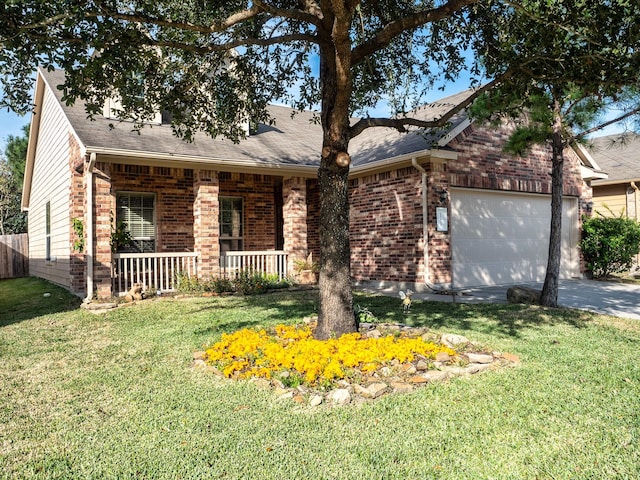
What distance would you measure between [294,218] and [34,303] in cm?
598

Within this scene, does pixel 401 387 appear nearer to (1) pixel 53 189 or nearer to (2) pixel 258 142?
(2) pixel 258 142

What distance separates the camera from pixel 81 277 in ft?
32.7

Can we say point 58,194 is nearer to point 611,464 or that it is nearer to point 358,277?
point 358,277

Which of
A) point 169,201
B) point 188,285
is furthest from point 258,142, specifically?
point 188,285

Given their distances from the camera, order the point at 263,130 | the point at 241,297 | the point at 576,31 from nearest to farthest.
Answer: the point at 576,31 → the point at 241,297 → the point at 263,130

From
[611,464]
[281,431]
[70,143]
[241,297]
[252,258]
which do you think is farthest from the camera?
[252,258]

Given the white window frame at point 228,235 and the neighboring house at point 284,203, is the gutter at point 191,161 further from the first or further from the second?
the white window frame at point 228,235

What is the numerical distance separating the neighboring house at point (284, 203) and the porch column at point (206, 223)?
25 mm

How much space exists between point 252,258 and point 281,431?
8.75 metres

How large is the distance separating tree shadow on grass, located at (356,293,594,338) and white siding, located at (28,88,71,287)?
7881mm

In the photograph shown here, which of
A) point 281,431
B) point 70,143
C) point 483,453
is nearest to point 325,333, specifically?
point 281,431

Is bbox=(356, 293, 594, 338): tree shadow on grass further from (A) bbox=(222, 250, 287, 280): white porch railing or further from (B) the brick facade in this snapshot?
(A) bbox=(222, 250, 287, 280): white porch railing

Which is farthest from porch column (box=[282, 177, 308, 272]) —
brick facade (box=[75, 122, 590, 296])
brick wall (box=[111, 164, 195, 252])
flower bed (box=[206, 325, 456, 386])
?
flower bed (box=[206, 325, 456, 386])

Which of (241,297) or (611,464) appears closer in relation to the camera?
(611,464)
